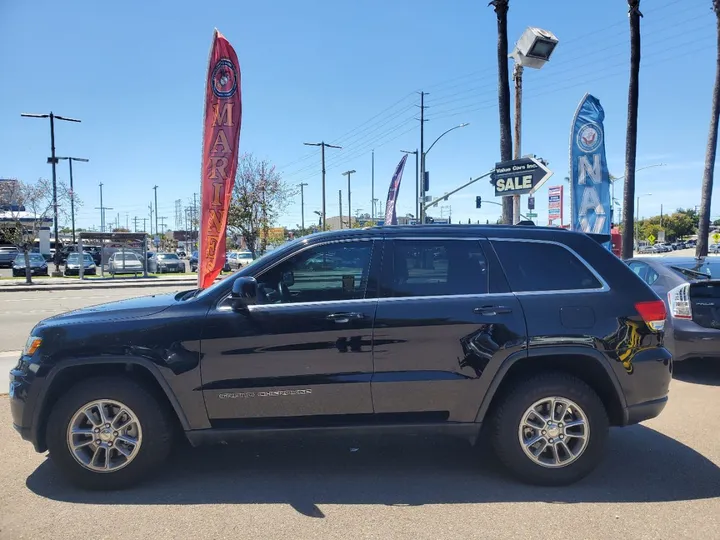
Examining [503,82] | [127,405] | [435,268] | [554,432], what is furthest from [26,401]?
[503,82]

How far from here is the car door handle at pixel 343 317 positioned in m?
3.67

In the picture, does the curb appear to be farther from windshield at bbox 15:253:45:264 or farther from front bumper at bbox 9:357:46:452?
front bumper at bbox 9:357:46:452

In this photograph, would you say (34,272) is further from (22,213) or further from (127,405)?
(127,405)

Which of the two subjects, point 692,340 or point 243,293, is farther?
point 692,340

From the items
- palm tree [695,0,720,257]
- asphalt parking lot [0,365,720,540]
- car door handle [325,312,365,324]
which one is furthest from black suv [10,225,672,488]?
palm tree [695,0,720,257]

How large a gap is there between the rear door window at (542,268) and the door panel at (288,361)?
109 cm

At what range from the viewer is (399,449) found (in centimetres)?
447

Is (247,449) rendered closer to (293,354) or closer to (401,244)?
(293,354)

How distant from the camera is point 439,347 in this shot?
3672 millimetres

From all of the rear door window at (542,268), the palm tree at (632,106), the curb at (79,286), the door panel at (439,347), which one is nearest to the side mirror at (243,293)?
the door panel at (439,347)

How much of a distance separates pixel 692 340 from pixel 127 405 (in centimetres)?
597

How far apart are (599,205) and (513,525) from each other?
13136mm

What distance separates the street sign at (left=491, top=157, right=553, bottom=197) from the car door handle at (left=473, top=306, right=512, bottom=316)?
8.06 meters

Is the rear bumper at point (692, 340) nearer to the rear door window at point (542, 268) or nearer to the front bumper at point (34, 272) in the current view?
the rear door window at point (542, 268)
